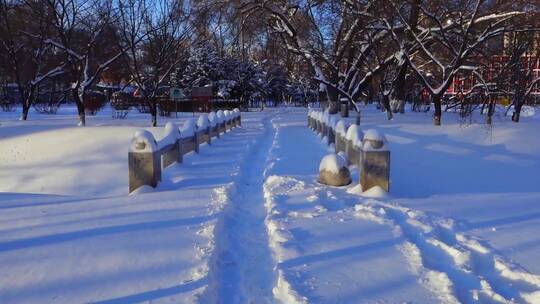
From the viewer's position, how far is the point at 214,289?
4066 mm

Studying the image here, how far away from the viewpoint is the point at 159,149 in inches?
333

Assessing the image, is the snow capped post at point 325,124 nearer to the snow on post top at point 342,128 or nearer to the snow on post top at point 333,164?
the snow on post top at point 342,128

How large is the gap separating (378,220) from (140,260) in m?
2.95

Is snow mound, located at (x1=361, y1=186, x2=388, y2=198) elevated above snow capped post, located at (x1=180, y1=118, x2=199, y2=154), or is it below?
below

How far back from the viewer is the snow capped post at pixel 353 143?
9.25 m

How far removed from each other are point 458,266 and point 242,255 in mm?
2030

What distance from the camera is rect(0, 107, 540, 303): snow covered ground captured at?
405cm

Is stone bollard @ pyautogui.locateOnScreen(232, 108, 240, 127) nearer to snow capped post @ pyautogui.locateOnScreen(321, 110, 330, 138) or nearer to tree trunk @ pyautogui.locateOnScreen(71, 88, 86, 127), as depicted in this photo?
tree trunk @ pyautogui.locateOnScreen(71, 88, 86, 127)

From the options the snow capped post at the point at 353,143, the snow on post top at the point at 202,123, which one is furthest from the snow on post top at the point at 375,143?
the snow on post top at the point at 202,123

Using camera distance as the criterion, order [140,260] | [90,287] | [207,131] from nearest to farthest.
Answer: [90,287] → [140,260] → [207,131]

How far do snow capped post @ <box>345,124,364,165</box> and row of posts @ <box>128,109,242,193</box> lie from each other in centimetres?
351

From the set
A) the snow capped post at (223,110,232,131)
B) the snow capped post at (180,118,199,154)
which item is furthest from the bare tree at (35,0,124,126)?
the snow capped post at (180,118,199,154)

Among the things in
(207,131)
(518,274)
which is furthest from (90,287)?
(207,131)

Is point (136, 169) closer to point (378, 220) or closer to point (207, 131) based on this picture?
point (378, 220)
